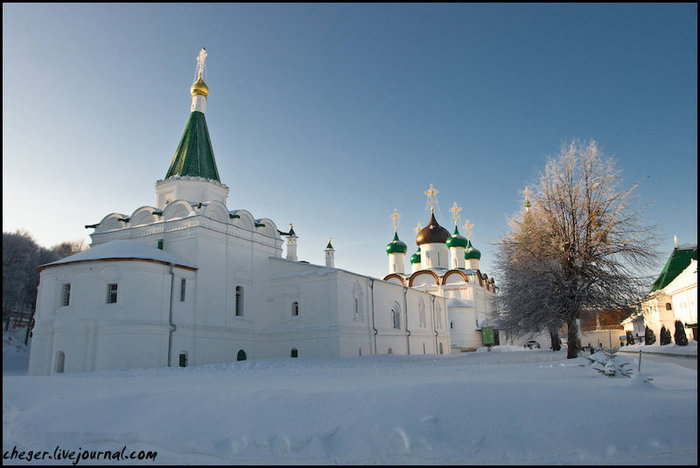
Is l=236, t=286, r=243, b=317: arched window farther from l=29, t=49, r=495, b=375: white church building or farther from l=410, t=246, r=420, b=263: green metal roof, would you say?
l=410, t=246, r=420, b=263: green metal roof

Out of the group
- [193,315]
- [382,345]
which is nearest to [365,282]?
[382,345]

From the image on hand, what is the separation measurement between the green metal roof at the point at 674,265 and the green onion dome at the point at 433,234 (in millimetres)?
31738

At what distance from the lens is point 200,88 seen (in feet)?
87.4

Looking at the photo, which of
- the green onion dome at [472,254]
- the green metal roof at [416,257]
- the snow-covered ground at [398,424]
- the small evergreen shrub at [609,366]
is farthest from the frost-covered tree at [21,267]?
the green onion dome at [472,254]

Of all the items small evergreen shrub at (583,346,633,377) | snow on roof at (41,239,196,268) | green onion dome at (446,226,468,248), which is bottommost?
small evergreen shrub at (583,346,633,377)

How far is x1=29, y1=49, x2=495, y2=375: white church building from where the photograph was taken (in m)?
19.1

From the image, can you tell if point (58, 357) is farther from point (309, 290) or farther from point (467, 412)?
point (467, 412)

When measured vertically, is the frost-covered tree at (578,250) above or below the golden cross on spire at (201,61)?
below

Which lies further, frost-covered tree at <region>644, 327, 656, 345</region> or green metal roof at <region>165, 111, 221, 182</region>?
green metal roof at <region>165, 111, 221, 182</region>

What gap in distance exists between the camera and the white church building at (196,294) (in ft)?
62.6

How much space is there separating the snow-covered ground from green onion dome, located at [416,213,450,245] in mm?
38690

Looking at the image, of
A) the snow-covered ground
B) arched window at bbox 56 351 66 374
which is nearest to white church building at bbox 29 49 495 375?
arched window at bbox 56 351 66 374

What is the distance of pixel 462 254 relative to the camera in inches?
1886

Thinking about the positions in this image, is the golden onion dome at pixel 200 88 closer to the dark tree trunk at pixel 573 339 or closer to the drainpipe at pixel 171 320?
the drainpipe at pixel 171 320
